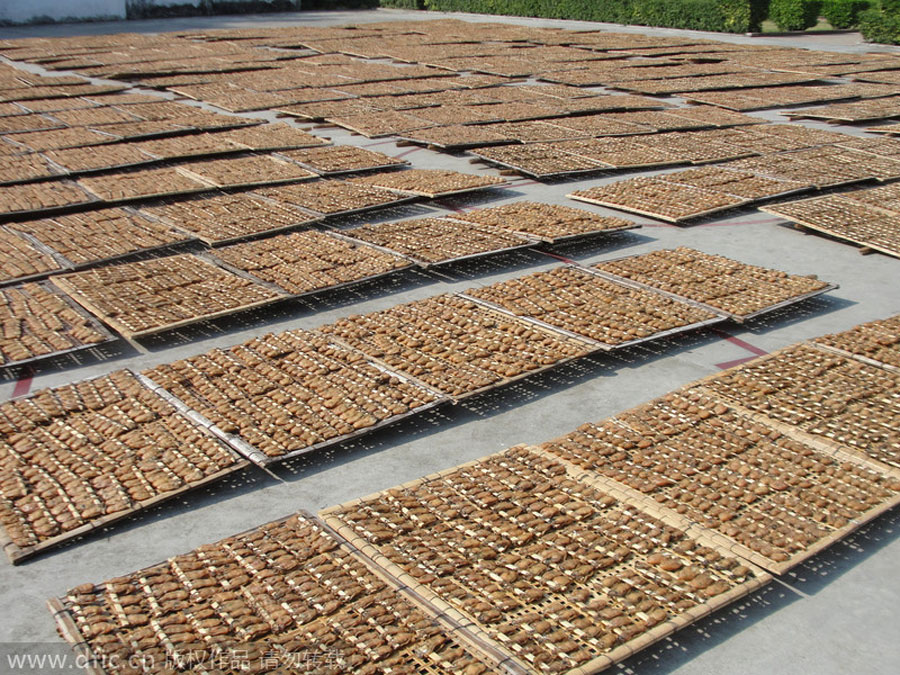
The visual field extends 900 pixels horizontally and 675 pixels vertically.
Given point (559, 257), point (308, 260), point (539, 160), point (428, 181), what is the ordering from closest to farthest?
point (308, 260) → point (559, 257) → point (428, 181) → point (539, 160)

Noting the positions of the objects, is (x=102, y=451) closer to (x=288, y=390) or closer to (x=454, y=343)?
(x=288, y=390)

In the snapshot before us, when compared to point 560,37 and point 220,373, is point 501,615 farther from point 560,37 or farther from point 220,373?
point 560,37

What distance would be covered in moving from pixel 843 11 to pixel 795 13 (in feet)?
9.63

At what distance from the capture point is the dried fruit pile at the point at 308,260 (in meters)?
10.1

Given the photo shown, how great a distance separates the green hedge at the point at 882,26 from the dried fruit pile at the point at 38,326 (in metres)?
38.1

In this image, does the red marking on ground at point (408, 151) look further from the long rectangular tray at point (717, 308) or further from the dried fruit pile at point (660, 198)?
Answer: the long rectangular tray at point (717, 308)

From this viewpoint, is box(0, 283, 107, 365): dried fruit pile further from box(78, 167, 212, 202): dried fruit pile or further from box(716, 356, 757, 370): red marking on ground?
box(716, 356, 757, 370): red marking on ground

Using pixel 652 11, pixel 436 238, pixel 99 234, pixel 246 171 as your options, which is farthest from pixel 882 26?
pixel 99 234

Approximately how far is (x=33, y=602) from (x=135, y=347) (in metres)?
3.94

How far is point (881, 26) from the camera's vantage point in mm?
37031

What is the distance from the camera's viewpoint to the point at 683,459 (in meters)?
6.88

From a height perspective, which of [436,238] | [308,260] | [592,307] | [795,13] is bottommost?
[592,307]

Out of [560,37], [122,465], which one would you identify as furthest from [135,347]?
[560,37]

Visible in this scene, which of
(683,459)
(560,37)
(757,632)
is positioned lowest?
(757,632)
